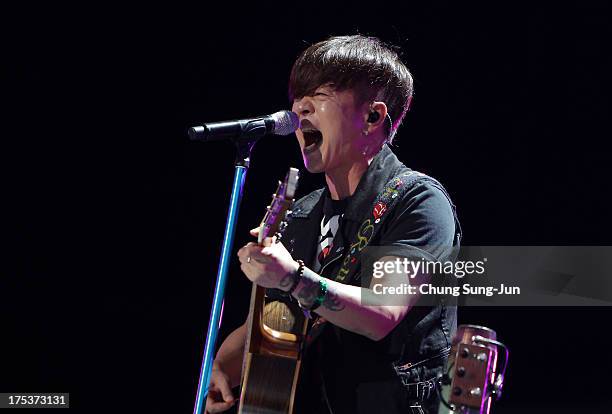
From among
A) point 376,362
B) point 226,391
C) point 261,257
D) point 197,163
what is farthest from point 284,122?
point 197,163

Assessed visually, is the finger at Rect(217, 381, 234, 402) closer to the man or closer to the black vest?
the man

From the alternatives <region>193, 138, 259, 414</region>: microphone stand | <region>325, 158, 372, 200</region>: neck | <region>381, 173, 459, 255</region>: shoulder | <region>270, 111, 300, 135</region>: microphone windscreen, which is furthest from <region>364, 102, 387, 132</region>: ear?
<region>193, 138, 259, 414</region>: microphone stand

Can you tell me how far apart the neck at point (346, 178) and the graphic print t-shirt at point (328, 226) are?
32 millimetres

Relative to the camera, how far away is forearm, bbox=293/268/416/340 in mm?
1788

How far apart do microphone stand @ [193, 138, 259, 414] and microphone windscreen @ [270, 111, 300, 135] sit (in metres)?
0.11

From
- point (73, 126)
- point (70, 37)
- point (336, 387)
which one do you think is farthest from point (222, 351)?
point (70, 37)

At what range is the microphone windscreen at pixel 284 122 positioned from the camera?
186 cm

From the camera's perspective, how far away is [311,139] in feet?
7.53

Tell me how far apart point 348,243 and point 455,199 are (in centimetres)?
177

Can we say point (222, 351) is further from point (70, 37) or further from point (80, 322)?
point (70, 37)

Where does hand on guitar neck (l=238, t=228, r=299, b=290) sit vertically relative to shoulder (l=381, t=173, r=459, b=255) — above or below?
below

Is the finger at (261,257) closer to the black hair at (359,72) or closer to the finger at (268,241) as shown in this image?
the finger at (268,241)

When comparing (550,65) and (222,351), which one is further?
(550,65)

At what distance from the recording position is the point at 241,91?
395cm
